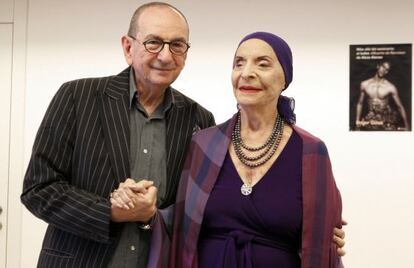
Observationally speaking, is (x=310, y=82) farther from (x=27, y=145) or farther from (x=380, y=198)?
(x=27, y=145)

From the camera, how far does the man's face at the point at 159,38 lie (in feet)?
5.04

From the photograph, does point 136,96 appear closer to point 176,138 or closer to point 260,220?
point 176,138

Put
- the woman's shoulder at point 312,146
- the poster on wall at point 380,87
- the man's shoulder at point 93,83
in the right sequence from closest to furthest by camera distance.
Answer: the woman's shoulder at point 312,146, the man's shoulder at point 93,83, the poster on wall at point 380,87

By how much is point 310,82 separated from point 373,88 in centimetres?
36

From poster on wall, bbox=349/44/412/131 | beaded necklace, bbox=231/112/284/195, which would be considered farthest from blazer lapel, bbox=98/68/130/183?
poster on wall, bbox=349/44/412/131

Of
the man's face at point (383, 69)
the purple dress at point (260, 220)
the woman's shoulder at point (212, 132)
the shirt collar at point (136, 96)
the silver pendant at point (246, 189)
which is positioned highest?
the man's face at point (383, 69)

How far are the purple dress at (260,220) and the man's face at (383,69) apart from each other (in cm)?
151

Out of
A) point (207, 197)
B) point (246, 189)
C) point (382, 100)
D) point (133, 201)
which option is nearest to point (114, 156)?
point (133, 201)

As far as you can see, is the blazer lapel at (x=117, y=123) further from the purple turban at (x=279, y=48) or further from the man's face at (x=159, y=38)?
the purple turban at (x=279, y=48)

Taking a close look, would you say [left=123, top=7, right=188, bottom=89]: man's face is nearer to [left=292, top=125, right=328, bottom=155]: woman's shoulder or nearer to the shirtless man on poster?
[left=292, top=125, right=328, bottom=155]: woman's shoulder

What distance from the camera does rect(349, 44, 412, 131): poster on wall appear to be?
2723 millimetres

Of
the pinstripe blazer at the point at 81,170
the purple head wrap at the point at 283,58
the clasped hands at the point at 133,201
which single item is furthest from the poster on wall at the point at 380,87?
the clasped hands at the point at 133,201

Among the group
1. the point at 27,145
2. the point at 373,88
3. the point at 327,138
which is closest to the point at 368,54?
the point at 373,88

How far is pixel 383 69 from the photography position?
108 inches
